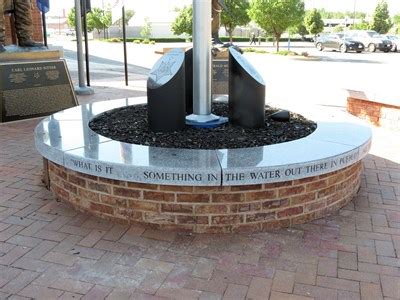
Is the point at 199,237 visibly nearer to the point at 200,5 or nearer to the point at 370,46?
the point at 200,5

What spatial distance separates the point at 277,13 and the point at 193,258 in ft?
81.8

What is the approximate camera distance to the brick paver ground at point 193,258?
3025 millimetres

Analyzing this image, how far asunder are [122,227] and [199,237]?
654 millimetres

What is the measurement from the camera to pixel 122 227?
388cm

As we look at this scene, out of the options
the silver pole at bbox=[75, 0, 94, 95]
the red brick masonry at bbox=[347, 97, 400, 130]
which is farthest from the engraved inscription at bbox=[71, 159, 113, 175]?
the silver pole at bbox=[75, 0, 94, 95]

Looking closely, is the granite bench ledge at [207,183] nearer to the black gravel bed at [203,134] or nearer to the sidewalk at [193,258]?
the sidewalk at [193,258]

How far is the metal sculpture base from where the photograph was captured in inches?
203

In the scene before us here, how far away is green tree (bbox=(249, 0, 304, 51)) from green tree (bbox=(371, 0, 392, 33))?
999 inches

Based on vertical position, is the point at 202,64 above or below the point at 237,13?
below

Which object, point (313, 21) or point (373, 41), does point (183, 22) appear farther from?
point (373, 41)

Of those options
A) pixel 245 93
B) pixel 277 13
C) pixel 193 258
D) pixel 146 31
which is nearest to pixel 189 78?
pixel 245 93

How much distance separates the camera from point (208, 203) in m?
3.71

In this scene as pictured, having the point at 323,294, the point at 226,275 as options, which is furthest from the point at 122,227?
the point at 323,294

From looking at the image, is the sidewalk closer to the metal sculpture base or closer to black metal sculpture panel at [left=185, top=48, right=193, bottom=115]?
the metal sculpture base
